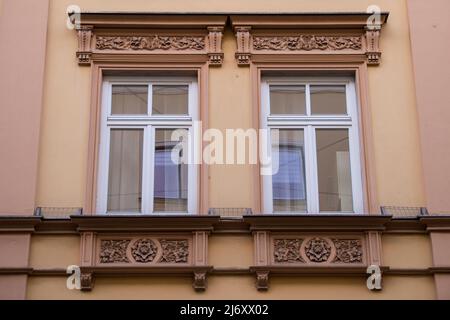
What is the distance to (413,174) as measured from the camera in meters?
9.84

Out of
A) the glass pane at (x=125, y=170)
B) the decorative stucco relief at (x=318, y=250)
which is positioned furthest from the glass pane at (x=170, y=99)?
the decorative stucco relief at (x=318, y=250)

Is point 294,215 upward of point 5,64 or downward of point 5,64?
downward

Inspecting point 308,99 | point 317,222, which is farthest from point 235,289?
point 308,99

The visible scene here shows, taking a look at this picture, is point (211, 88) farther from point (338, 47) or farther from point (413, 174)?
point (413, 174)

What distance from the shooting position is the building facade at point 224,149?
9.34 metres

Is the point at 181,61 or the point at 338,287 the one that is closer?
the point at 338,287

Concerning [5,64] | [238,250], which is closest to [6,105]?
[5,64]

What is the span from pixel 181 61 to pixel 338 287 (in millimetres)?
3230

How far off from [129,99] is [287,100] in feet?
6.21

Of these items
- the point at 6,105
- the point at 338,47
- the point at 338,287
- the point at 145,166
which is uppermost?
the point at 338,47

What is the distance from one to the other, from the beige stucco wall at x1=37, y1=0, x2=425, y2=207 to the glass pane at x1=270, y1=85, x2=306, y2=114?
413mm

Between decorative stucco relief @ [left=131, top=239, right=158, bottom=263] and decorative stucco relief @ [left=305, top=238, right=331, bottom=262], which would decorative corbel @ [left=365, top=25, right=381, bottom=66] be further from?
decorative stucco relief @ [left=131, top=239, right=158, bottom=263]

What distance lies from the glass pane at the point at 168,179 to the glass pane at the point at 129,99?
42cm

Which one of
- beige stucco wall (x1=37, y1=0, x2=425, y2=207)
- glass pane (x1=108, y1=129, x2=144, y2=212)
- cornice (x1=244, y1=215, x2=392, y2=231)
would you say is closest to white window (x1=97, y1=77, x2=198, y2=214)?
glass pane (x1=108, y1=129, x2=144, y2=212)
